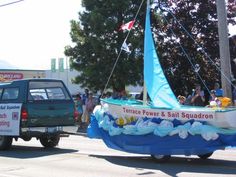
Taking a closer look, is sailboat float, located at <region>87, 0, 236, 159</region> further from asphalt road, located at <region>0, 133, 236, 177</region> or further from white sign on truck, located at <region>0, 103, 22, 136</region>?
white sign on truck, located at <region>0, 103, 22, 136</region>

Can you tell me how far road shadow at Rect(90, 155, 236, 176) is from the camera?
1056 centimetres

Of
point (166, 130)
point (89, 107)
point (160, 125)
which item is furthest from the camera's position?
point (89, 107)

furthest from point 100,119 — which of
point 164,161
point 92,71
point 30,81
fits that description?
point 92,71

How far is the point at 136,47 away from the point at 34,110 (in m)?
13.1

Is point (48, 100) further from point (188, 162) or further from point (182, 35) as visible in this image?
point (182, 35)

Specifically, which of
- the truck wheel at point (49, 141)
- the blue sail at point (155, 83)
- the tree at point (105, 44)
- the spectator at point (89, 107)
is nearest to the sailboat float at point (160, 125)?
the blue sail at point (155, 83)

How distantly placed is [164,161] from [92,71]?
1613cm

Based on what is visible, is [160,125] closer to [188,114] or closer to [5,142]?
[188,114]

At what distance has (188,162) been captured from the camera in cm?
1186

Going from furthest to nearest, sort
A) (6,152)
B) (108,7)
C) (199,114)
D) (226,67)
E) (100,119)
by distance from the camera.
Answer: (108,7)
(226,67)
(6,152)
(100,119)
(199,114)

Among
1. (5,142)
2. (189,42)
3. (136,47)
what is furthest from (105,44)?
(5,142)

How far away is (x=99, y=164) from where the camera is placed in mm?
11781

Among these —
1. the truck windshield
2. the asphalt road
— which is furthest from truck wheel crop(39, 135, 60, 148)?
the truck windshield

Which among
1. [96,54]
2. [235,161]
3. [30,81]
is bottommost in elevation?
[235,161]
